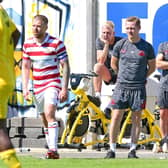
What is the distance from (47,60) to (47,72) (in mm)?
166

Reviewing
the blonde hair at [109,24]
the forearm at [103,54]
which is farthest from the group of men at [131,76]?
the blonde hair at [109,24]

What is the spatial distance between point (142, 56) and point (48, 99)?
5.06 feet

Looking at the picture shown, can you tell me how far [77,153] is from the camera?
14.2m

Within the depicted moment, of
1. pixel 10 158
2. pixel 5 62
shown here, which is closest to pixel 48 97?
pixel 5 62

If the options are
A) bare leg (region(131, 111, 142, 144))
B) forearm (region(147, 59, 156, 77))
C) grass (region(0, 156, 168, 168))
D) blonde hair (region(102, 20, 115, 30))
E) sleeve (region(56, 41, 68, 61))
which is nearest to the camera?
grass (region(0, 156, 168, 168))

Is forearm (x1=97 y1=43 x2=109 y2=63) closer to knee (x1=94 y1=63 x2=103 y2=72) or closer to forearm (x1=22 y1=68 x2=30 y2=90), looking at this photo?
knee (x1=94 y1=63 x2=103 y2=72)

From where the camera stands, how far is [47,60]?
1252 cm

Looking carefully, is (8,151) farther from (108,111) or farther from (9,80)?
(108,111)

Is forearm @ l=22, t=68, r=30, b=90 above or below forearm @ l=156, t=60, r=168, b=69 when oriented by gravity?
below

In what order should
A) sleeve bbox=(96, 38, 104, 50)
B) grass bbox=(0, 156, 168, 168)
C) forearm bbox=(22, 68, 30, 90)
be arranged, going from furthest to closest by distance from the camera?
sleeve bbox=(96, 38, 104, 50)
forearm bbox=(22, 68, 30, 90)
grass bbox=(0, 156, 168, 168)

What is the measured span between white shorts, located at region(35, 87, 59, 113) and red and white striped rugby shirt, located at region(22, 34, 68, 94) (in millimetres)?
59

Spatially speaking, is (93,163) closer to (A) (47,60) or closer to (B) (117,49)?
(A) (47,60)

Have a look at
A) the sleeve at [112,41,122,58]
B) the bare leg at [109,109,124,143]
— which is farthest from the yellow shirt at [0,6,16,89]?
the sleeve at [112,41,122,58]

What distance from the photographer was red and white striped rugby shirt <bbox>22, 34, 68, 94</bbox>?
12.5 metres
